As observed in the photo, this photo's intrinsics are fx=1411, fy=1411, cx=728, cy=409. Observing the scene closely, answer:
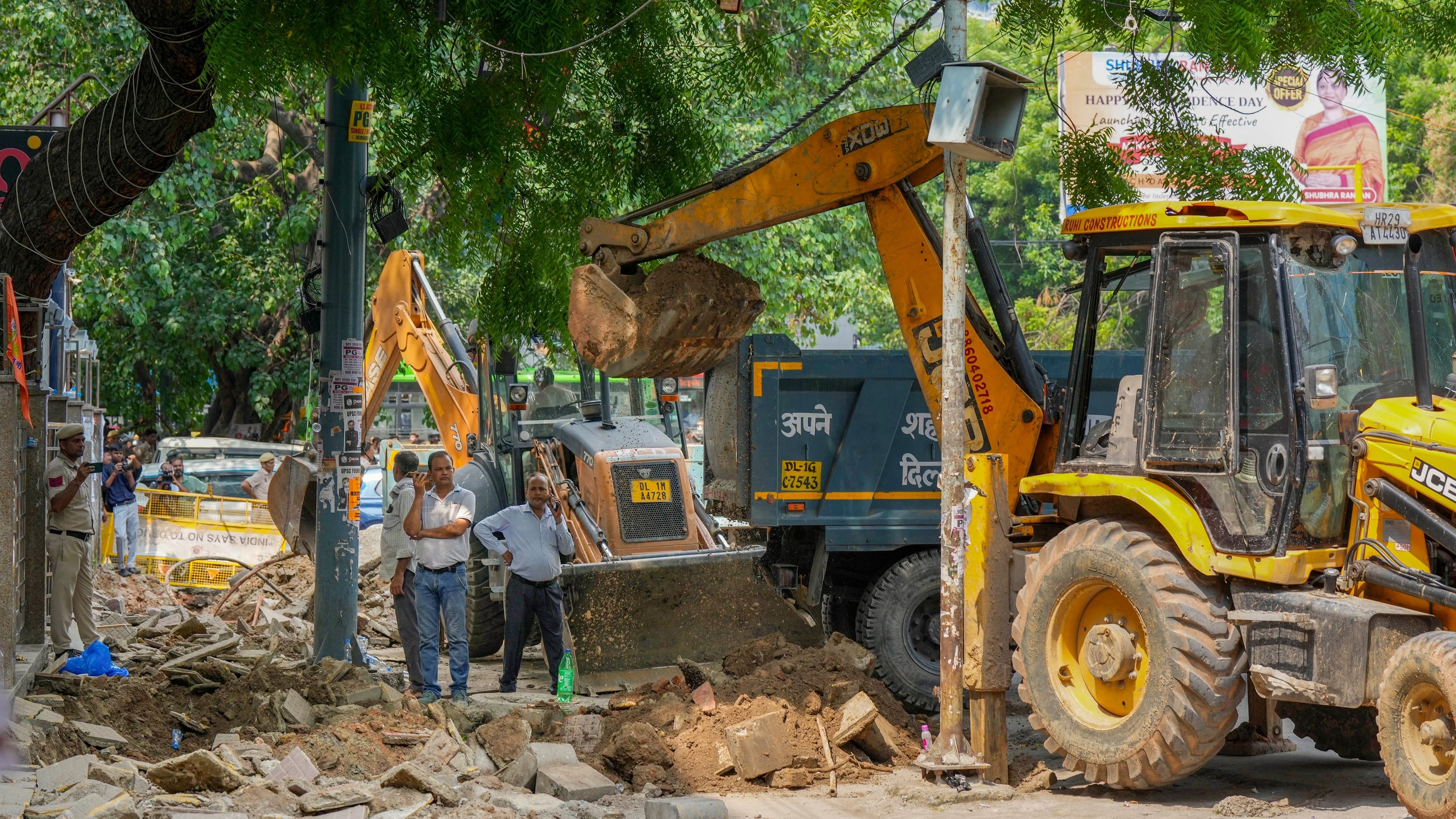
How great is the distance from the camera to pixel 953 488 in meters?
7.51

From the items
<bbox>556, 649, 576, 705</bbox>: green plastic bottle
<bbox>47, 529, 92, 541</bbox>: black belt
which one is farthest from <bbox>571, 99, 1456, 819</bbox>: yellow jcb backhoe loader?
<bbox>47, 529, 92, 541</bbox>: black belt

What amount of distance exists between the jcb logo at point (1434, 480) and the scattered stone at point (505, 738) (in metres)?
5.09

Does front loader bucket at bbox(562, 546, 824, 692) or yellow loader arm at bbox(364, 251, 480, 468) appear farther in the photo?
yellow loader arm at bbox(364, 251, 480, 468)

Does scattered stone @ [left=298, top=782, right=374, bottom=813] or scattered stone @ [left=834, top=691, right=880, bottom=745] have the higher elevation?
Result: scattered stone @ [left=834, top=691, right=880, bottom=745]

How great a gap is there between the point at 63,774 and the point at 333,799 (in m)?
1.33

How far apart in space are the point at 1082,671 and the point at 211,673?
625 centimetres

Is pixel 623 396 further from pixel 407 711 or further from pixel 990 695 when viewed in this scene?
pixel 990 695

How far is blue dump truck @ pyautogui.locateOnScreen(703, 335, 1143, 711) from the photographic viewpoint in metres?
10.6

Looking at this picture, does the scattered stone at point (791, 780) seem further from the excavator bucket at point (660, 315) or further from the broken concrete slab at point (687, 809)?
the excavator bucket at point (660, 315)

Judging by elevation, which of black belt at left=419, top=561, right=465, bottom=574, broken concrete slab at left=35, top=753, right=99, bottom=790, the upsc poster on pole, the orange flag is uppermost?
the upsc poster on pole

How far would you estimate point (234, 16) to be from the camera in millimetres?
7508

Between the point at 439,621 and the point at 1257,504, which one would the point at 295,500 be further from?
the point at 1257,504

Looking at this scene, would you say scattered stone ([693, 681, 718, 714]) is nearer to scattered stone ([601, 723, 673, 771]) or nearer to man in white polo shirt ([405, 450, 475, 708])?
scattered stone ([601, 723, 673, 771])

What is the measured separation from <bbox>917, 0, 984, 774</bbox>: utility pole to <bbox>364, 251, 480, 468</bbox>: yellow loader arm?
6.47 metres
